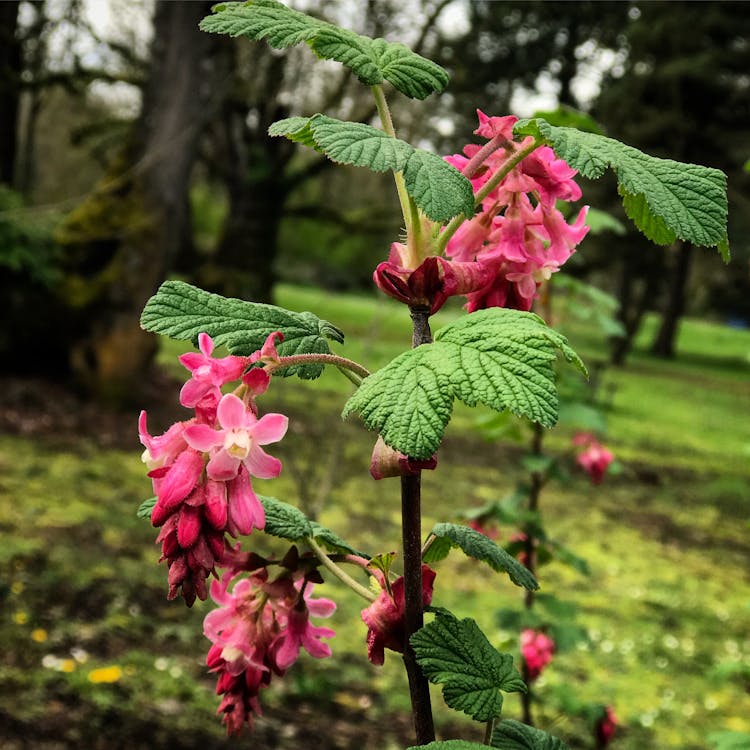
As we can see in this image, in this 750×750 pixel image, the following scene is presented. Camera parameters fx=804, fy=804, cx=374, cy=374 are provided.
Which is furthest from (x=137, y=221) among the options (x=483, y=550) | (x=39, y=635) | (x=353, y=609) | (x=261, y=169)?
(x=483, y=550)

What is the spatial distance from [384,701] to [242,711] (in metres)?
2.91

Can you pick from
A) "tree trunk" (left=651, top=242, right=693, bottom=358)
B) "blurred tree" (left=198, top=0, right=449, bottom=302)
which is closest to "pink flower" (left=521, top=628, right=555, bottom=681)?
"blurred tree" (left=198, top=0, right=449, bottom=302)

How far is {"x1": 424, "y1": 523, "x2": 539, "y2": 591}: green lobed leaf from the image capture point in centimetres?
90

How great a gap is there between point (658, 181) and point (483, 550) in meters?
0.43

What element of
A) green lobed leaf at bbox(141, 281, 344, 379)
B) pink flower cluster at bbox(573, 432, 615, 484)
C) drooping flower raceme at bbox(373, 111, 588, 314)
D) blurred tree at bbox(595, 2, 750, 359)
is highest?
blurred tree at bbox(595, 2, 750, 359)

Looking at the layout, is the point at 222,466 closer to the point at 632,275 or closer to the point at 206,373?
the point at 206,373

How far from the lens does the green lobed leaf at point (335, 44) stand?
0.79 m

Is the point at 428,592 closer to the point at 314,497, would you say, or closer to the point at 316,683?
the point at 316,683

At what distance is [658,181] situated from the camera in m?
0.76

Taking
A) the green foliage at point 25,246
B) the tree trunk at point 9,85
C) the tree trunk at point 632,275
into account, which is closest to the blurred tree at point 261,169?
the tree trunk at point 9,85

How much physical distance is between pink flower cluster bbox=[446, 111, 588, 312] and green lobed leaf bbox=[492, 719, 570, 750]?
19.6 inches

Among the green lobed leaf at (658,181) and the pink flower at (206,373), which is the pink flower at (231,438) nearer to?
the pink flower at (206,373)

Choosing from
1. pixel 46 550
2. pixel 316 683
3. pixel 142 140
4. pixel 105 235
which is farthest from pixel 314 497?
pixel 142 140

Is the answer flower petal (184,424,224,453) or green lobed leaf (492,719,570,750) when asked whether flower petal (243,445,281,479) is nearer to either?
flower petal (184,424,224,453)
